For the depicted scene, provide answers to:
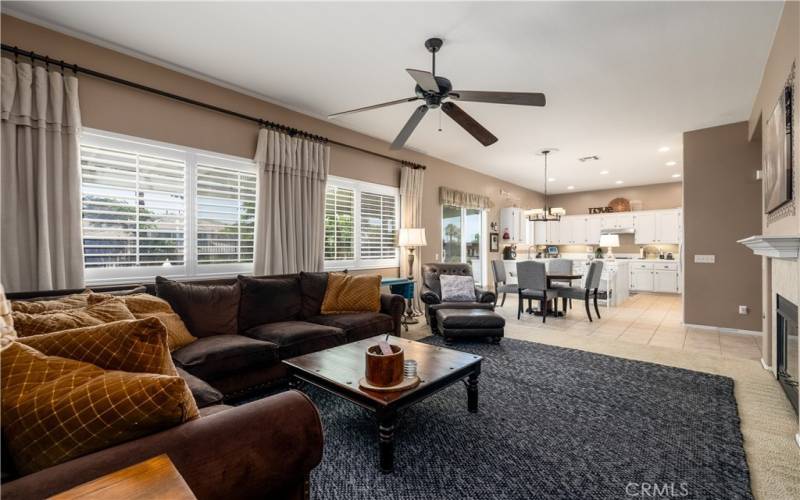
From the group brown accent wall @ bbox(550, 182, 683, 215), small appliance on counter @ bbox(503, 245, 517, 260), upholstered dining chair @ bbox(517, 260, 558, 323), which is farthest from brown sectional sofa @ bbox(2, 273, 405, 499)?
brown accent wall @ bbox(550, 182, 683, 215)

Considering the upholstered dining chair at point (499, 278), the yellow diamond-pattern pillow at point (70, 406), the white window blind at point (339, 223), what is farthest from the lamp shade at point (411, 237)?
the yellow diamond-pattern pillow at point (70, 406)

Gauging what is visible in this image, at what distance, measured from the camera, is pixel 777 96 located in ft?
9.66

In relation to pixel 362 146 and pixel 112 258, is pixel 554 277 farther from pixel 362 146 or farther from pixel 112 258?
pixel 112 258

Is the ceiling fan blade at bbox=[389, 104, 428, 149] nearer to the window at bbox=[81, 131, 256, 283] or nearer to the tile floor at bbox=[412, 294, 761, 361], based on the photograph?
the window at bbox=[81, 131, 256, 283]

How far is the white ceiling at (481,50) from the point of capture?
260cm

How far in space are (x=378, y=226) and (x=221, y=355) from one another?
11.1ft

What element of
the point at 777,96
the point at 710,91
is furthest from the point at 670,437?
the point at 710,91

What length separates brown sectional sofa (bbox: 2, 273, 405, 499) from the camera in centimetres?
97

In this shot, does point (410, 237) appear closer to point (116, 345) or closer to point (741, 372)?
point (741, 372)

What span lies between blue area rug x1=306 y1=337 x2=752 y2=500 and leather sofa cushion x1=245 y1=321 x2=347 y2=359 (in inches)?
17.3

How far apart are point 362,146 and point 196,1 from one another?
9.54 feet

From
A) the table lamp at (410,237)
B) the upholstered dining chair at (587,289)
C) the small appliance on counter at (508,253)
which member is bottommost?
the upholstered dining chair at (587,289)

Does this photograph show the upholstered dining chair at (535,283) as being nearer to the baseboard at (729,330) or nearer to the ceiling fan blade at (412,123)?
the baseboard at (729,330)

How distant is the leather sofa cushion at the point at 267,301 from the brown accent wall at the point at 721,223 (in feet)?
17.8
